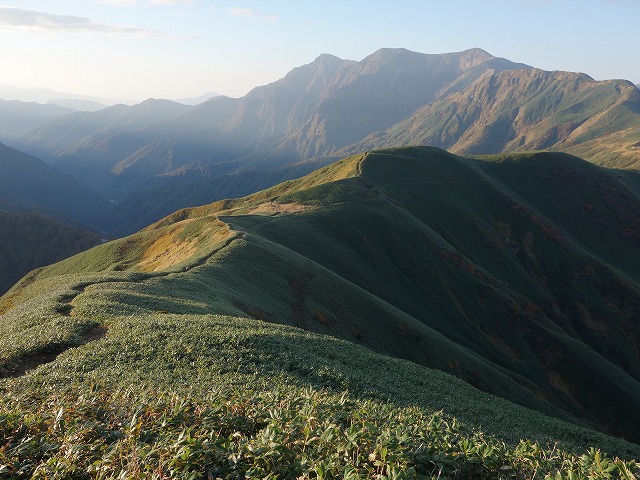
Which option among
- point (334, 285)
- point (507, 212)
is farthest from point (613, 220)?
point (334, 285)

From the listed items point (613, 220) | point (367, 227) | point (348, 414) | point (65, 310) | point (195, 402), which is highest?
point (195, 402)

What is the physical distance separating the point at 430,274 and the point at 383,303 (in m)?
28.8

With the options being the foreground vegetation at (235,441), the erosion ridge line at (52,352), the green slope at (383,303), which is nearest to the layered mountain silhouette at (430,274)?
the erosion ridge line at (52,352)

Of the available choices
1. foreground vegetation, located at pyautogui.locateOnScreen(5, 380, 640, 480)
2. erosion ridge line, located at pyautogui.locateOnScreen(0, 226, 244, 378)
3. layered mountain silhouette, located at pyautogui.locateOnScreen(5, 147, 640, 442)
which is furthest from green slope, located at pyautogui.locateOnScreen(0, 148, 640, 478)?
layered mountain silhouette, located at pyautogui.locateOnScreen(5, 147, 640, 442)

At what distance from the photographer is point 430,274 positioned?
90.7m

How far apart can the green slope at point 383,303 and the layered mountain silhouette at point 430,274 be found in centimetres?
39

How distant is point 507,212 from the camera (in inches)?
4983

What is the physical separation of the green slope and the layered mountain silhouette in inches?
15.5

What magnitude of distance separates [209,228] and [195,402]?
6909 centimetres

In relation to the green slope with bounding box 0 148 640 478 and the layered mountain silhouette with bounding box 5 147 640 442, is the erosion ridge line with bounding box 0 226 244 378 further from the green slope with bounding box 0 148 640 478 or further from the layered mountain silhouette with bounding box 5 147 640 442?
the layered mountain silhouette with bounding box 5 147 640 442

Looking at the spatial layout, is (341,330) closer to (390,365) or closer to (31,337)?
(390,365)

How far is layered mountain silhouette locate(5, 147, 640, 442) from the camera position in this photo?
5091cm

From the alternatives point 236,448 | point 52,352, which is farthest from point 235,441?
point 52,352

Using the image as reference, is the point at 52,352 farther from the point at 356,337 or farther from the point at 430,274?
the point at 430,274
